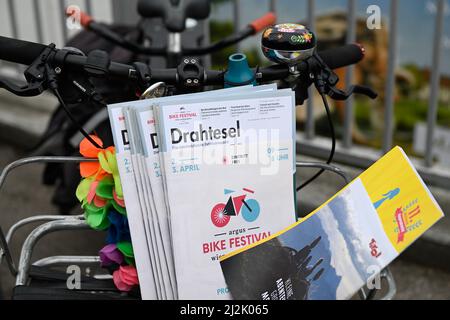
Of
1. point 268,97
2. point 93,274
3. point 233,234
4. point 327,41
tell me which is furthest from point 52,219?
point 327,41

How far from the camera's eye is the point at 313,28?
106 inches

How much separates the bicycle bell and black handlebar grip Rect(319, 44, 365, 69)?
4.4 inches

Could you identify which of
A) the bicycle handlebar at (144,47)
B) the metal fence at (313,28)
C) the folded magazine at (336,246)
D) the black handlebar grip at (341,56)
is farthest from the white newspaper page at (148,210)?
the metal fence at (313,28)

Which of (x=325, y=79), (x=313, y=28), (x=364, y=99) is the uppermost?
(x=325, y=79)

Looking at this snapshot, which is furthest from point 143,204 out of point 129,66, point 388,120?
point 388,120

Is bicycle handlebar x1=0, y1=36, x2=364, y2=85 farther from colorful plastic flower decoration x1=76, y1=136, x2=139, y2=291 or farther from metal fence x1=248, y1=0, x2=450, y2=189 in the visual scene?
metal fence x1=248, y1=0, x2=450, y2=189

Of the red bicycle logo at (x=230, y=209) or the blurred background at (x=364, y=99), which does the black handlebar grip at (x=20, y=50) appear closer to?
the red bicycle logo at (x=230, y=209)

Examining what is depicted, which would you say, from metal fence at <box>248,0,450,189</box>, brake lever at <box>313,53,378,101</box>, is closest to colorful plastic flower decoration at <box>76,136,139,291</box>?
brake lever at <box>313,53,378,101</box>

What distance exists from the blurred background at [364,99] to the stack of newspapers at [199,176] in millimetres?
1436

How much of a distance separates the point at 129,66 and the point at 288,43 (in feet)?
0.92

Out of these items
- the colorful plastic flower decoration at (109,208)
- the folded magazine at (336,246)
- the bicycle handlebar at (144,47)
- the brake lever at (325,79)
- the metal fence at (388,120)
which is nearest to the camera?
the folded magazine at (336,246)

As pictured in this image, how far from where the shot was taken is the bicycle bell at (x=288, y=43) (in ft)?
3.98

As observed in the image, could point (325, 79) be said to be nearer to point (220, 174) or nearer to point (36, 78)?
point (220, 174)
